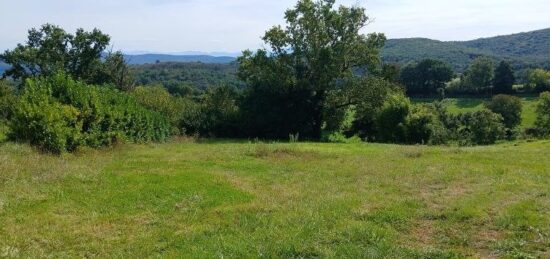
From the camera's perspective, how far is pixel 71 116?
19.9m

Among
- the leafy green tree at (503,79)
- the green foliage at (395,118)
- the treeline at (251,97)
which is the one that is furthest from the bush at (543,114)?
the green foliage at (395,118)

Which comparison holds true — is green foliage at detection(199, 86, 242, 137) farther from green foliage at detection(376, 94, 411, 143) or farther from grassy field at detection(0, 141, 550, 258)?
grassy field at detection(0, 141, 550, 258)

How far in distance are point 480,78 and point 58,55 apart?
94858 millimetres

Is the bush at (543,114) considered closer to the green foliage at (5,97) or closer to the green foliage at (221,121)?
the green foliage at (221,121)

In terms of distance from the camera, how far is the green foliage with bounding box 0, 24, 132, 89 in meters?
48.7

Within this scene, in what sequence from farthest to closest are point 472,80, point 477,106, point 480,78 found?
point 472,80
point 480,78
point 477,106

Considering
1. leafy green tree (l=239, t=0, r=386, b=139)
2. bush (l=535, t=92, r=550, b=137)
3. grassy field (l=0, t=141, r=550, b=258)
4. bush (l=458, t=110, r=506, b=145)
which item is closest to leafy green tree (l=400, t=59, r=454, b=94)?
bush (l=535, t=92, r=550, b=137)

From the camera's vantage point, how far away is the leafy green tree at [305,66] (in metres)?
37.1

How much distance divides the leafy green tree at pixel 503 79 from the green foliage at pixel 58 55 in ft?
294

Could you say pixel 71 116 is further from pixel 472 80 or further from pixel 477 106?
pixel 472 80

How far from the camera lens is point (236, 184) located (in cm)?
1348

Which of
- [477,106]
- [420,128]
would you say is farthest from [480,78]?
[420,128]

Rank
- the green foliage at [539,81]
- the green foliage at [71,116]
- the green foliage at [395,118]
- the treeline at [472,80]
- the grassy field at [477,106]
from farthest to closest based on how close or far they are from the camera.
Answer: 1. the treeline at [472,80]
2. the green foliage at [539,81]
3. the grassy field at [477,106]
4. the green foliage at [395,118]
5. the green foliage at [71,116]

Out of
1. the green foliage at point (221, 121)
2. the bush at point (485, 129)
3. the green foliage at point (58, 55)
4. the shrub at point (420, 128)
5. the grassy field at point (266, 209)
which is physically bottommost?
the bush at point (485, 129)
